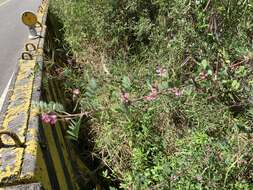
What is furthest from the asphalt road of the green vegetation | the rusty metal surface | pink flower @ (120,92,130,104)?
the rusty metal surface

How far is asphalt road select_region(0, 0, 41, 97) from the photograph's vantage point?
388 inches

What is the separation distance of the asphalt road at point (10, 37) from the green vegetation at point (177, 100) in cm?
334

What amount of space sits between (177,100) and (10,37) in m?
10.5

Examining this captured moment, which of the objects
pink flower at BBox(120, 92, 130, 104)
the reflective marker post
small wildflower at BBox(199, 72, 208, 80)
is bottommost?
pink flower at BBox(120, 92, 130, 104)

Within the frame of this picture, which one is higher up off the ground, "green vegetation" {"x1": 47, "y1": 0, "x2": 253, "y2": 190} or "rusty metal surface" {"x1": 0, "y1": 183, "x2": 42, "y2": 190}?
"green vegetation" {"x1": 47, "y1": 0, "x2": 253, "y2": 190}

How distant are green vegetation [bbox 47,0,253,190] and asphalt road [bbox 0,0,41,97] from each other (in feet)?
11.0

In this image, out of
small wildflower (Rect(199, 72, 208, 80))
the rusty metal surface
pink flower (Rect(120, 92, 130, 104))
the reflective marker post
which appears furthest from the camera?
the reflective marker post

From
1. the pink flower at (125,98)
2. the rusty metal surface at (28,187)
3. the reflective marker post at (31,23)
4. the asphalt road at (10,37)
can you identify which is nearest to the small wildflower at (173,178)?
the pink flower at (125,98)

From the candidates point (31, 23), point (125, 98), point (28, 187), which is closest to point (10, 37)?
point (31, 23)

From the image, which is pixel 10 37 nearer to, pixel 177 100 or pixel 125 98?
pixel 177 100

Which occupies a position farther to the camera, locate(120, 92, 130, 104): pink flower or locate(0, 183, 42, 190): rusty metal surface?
locate(120, 92, 130, 104): pink flower

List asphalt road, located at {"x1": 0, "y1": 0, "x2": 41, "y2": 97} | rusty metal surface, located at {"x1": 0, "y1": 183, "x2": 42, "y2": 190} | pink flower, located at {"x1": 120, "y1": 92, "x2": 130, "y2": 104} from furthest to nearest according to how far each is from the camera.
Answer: asphalt road, located at {"x1": 0, "y1": 0, "x2": 41, "y2": 97}, pink flower, located at {"x1": 120, "y1": 92, "x2": 130, "y2": 104}, rusty metal surface, located at {"x1": 0, "y1": 183, "x2": 42, "y2": 190}

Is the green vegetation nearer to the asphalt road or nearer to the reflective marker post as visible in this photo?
the reflective marker post

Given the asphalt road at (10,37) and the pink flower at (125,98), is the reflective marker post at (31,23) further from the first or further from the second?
the pink flower at (125,98)
